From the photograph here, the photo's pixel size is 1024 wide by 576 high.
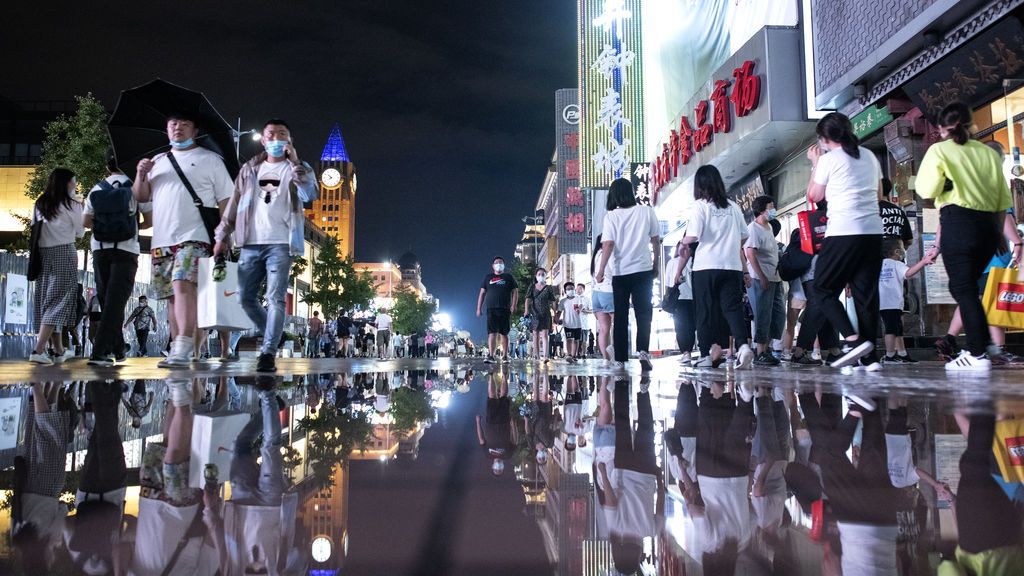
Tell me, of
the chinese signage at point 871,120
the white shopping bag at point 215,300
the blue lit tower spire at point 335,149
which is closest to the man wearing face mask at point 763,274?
the chinese signage at point 871,120

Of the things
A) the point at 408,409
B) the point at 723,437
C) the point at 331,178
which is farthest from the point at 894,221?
the point at 331,178

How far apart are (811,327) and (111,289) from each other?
24.5 feet

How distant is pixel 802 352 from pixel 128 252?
771cm

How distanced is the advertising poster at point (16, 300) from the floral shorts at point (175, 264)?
995 cm

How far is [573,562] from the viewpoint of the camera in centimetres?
82

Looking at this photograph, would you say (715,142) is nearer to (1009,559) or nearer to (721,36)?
(721,36)

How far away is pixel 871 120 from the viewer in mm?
12945

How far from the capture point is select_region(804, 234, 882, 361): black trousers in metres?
5.66

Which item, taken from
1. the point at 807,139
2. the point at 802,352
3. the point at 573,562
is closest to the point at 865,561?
the point at 573,562

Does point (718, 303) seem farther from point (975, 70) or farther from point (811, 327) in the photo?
point (975, 70)

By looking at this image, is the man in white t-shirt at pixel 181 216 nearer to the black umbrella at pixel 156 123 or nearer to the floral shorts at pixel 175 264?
the floral shorts at pixel 175 264

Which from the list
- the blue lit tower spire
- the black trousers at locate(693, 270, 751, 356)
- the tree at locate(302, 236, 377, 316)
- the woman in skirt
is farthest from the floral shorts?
the blue lit tower spire

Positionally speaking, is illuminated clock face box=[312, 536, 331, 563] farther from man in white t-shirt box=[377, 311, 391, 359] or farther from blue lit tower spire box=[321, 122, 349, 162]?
blue lit tower spire box=[321, 122, 349, 162]

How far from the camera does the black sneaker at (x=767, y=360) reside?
8430mm
